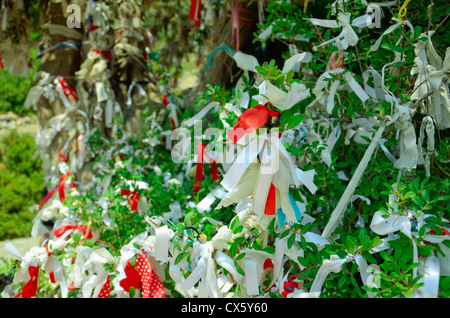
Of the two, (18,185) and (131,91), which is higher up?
(131,91)

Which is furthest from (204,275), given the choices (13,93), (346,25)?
(13,93)

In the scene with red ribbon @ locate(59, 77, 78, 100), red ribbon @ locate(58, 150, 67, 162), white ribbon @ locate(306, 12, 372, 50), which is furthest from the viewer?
red ribbon @ locate(59, 77, 78, 100)

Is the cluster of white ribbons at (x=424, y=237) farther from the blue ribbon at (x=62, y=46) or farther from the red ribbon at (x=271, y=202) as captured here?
the blue ribbon at (x=62, y=46)

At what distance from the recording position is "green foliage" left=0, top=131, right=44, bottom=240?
3520 mm

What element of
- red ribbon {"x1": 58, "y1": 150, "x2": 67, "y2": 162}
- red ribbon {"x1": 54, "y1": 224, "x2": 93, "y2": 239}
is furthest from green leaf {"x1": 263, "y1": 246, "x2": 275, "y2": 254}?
red ribbon {"x1": 58, "y1": 150, "x2": 67, "y2": 162}

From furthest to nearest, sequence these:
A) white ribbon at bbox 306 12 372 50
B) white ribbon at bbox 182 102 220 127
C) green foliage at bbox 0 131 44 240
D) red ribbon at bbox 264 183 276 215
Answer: green foliage at bbox 0 131 44 240
white ribbon at bbox 182 102 220 127
white ribbon at bbox 306 12 372 50
red ribbon at bbox 264 183 276 215

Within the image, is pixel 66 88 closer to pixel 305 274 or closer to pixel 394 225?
pixel 305 274

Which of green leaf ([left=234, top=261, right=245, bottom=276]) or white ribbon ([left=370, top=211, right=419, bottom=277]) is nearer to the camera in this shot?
white ribbon ([left=370, top=211, right=419, bottom=277])

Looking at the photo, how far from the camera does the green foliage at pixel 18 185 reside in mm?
3520

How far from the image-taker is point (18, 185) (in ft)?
12.7

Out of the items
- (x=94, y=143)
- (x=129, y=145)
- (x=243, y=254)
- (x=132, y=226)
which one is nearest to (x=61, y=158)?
(x=94, y=143)

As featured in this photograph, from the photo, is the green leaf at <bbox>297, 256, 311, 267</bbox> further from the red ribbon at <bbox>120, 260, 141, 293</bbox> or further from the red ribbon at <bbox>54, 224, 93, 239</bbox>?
the red ribbon at <bbox>54, 224, 93, 239</bbox>

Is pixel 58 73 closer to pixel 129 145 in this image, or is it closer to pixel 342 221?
pixel 129 145
